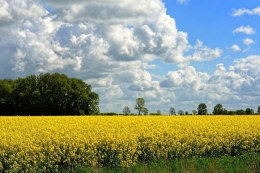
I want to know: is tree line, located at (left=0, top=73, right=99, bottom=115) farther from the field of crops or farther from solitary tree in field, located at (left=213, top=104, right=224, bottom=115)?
the field of crops

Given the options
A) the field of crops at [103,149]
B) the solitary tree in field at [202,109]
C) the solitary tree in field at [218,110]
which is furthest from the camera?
the solitary tree in field at [202,109]

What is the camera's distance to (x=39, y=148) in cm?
1487

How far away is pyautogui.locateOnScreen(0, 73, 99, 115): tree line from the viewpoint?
2598 inches

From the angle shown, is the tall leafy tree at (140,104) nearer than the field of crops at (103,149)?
No

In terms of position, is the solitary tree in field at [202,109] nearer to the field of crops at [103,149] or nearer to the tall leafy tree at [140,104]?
the tall leafy tree at [140,104]

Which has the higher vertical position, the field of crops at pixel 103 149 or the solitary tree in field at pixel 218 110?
the solitary tree in field at pixel 218 110

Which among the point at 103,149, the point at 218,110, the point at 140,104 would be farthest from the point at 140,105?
the point at 103,149

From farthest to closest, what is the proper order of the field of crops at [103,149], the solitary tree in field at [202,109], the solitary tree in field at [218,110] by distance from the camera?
the solitary tree in field at [202,109] → the solitary tree in field at [218,110] → the field of crops at [103,149]

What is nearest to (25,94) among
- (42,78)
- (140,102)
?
(42,78)

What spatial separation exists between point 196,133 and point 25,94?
52.8m

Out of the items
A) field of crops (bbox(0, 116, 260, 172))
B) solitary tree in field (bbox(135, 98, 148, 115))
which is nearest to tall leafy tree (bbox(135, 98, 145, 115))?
solitary tree in field (bbox(135, 98, 148, 115))

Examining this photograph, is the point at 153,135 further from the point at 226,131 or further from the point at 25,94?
the point at 25,94

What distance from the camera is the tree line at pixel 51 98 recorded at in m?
66.0

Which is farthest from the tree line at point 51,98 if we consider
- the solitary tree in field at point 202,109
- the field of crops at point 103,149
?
the field of crops at point 103,149
